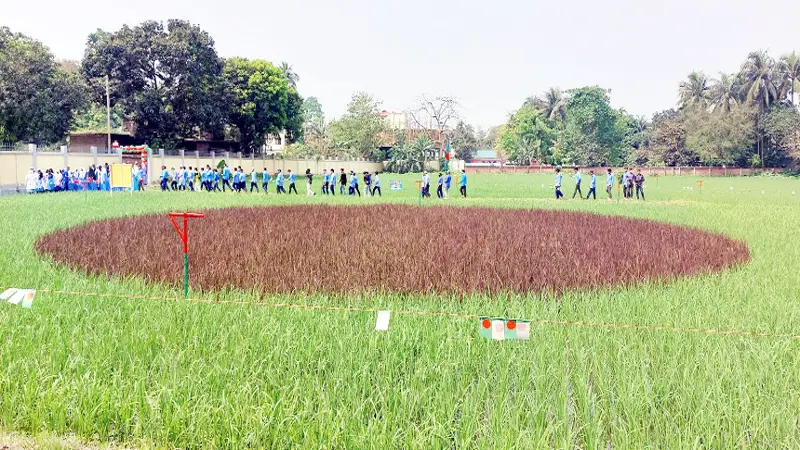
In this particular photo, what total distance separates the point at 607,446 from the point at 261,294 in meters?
4.20

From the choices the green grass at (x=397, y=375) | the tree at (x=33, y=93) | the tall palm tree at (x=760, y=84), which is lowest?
the green grass at (x=397, y=375)

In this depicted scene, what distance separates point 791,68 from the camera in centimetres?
6106

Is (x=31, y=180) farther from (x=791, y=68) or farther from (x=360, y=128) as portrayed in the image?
(x=791, y=68)

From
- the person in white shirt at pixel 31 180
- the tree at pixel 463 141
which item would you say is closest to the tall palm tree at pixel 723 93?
the tree at pixel 463 141

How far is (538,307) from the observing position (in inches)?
245

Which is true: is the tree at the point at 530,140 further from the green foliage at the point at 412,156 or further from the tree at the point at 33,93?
the tree at the point at 33,93

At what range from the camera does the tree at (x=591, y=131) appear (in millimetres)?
69812

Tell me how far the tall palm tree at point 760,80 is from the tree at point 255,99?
45280 mm

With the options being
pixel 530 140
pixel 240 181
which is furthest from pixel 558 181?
pixel 530 140

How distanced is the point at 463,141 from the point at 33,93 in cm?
5574

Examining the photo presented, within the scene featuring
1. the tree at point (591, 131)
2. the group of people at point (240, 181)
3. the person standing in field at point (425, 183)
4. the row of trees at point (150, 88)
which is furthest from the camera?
A: the tree at point (591, 131)

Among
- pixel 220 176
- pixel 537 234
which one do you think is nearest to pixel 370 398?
pixel 537 234

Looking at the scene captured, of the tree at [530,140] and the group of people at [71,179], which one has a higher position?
the tree at [530,140]

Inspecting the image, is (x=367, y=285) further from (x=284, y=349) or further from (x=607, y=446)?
(x=607, y=446)
